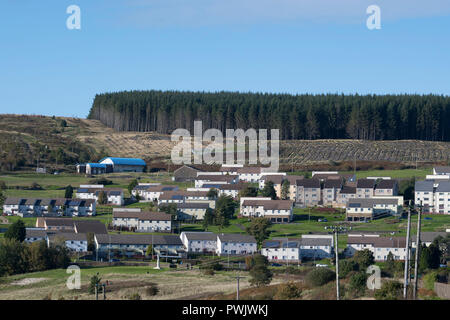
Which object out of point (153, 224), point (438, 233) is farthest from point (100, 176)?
point (438, 233)

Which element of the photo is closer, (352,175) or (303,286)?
(303,286)

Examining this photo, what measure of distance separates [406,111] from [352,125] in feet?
31.3

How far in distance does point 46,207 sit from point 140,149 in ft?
167

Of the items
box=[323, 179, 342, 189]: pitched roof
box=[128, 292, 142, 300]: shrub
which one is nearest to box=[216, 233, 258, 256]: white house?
box=[128, 292, 142, 300]: shrub

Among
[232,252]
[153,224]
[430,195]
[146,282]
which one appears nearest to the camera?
[146,282]

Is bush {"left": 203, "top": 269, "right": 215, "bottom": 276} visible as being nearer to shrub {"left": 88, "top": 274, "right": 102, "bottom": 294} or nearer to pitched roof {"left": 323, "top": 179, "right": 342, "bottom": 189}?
shrub {"left": 88, "top": 274, "right": 102, "bottom": 294}

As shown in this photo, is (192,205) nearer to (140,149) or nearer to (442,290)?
→ (442,290)

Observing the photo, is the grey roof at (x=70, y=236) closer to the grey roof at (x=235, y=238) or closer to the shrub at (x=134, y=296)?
the grey roof at (x=235, y=238)

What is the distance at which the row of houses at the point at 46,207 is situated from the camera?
8081 centimetres

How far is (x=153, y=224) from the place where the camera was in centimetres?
7562

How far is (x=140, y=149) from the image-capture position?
131750 mm

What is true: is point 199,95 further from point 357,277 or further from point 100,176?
point 357,277

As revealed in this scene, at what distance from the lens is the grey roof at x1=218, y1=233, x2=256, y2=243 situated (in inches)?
2623

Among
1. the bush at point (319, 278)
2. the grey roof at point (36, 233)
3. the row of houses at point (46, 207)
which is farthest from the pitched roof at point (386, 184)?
the bush at point (319, 278)
